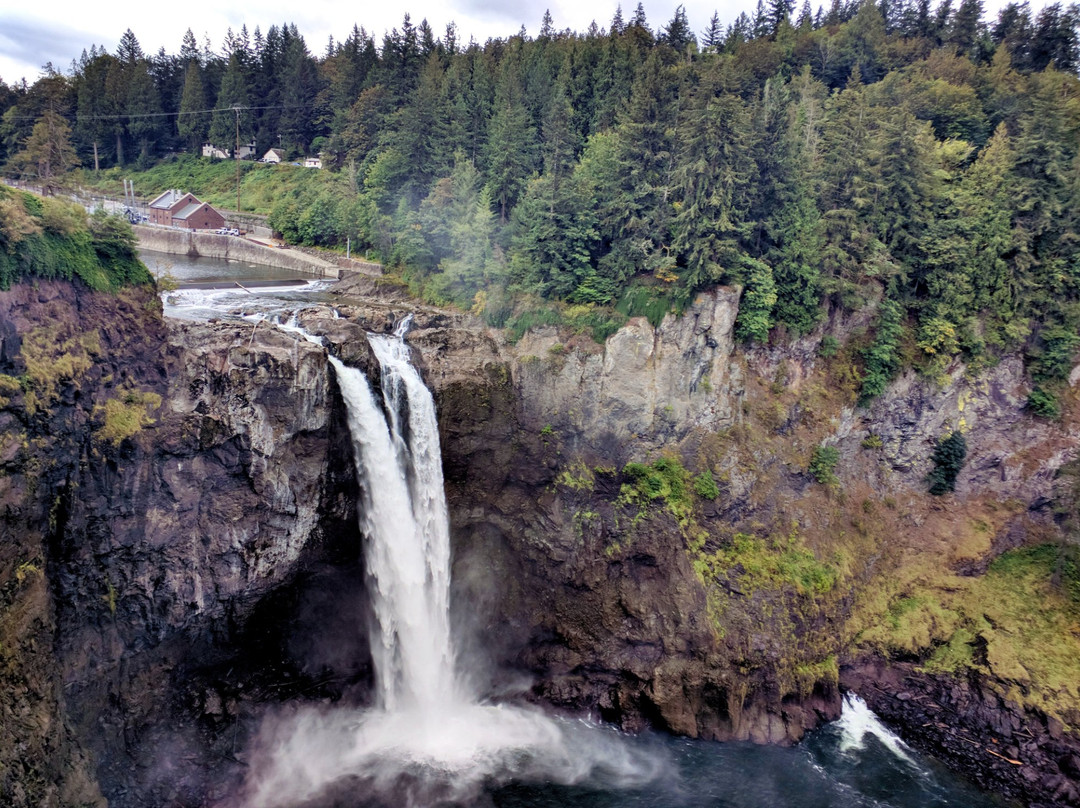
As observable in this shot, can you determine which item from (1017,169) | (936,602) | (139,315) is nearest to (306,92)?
(139,315)

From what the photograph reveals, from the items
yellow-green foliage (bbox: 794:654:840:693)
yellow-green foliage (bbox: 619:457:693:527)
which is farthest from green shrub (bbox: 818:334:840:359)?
yellow-green foliage (bbox: 794:654:840:693)

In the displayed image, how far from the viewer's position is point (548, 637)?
30.3m

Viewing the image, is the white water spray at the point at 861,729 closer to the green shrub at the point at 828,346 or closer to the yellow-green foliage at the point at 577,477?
the yellow-green foliage at the point at 577,477

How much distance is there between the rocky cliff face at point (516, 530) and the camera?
21.0 metres

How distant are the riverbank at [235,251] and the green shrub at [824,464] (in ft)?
88.3

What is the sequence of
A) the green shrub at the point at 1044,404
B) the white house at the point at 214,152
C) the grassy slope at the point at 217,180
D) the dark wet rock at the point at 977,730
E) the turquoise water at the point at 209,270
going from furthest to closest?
1. the white house at the point at 214,152
2. the grassy slope at the point at 217,180
3. the turquoise water at the point at 209,270
4. the green shrub at the point at 1044,404
5. the dark wet rock at the point at 977,730

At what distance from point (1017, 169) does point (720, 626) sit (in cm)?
2886

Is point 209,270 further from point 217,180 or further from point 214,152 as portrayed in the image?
point 214,152

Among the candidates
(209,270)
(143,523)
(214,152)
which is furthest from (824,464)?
(214,152)

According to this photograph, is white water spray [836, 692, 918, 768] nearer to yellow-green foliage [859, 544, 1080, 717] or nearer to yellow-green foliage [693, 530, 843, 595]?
yellow-green foliage [859, 544, 1080, 717]

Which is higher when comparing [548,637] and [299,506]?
[299,506]

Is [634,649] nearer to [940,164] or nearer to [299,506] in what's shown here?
[299,506]

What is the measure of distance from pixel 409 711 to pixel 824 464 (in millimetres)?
A: 21736

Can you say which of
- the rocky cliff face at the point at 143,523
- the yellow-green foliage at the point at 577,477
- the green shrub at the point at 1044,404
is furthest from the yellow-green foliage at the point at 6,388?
the green shrub at the point at 1044,404
